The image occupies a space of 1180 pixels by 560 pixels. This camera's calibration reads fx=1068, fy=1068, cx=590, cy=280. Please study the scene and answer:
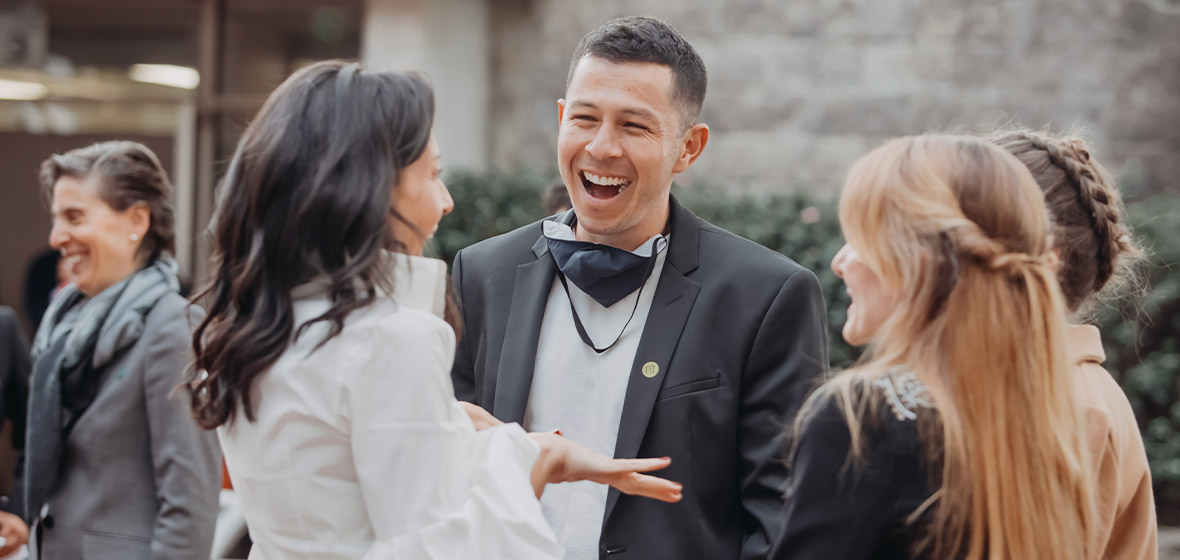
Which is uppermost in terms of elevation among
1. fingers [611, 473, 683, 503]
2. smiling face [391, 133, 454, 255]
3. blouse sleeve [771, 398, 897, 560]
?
smiling face [391, 133, 454, 255]

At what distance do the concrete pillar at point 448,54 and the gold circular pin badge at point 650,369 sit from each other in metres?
5.11

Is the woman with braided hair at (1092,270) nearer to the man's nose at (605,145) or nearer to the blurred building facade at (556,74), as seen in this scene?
the man's nose at (605,145)

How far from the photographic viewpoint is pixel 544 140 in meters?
7.72

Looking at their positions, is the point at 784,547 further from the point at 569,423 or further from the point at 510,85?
the point at 510,85

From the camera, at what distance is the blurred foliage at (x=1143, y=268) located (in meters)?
6.17

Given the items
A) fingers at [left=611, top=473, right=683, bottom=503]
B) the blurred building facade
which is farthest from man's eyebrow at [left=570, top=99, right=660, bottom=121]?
the blurred building facade

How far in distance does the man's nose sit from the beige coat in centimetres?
117

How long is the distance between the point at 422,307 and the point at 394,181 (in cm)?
23

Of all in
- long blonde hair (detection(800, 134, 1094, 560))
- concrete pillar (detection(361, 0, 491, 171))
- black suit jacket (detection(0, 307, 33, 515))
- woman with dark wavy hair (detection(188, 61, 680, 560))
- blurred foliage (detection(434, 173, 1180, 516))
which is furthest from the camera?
concrete pillar (detection(361, 0, 491, 171))

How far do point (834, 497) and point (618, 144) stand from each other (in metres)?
1.31

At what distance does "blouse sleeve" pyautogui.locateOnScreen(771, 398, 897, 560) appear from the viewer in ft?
5.49

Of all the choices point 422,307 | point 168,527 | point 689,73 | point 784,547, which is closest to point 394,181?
point 422,307

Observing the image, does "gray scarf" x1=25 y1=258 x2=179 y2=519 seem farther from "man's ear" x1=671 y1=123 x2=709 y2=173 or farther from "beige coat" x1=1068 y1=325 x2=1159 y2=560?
"beige coat" x1=1068 y1=325 x2=1159 y2=560

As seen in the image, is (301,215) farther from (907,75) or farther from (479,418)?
(907,75)
